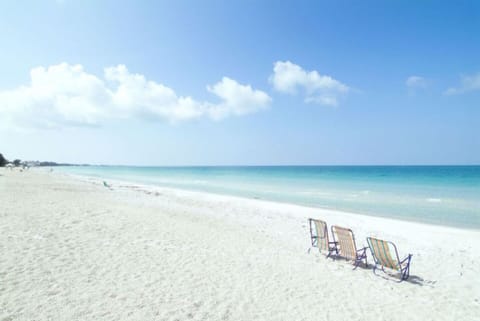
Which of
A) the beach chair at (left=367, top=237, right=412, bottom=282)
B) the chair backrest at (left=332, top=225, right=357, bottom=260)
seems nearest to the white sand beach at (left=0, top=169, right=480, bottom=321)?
the beach chair at (left=367, top=237, right=412, bottom=282)

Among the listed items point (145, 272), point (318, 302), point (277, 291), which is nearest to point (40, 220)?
point (145, 272)

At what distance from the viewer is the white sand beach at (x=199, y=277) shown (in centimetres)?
358

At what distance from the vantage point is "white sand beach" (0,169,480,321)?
11.7ft

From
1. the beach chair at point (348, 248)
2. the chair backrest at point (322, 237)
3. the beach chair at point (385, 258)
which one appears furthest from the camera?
the chair backrest at point (322, 237)

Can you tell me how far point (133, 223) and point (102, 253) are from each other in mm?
3093

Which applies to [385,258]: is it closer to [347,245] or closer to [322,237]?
[347,245]

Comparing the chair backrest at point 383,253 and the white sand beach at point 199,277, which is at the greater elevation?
the chair backrest at point 383,253

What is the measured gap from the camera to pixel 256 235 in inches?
332

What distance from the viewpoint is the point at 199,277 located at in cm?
466

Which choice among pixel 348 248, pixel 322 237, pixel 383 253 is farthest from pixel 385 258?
pixel 322 237

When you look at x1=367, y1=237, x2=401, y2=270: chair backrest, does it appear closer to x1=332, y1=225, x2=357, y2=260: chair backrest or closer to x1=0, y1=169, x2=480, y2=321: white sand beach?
x1=0, y1=169, x2=480, y2=321: white sand beach

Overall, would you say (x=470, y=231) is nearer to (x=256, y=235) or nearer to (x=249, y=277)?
(x=256, y=235)

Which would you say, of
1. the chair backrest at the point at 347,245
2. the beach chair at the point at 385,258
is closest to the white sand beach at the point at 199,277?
the beach chair at the point at 385,258

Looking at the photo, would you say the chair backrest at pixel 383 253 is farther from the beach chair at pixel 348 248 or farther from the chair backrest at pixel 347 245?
the chair backrest at pixel 347 245
